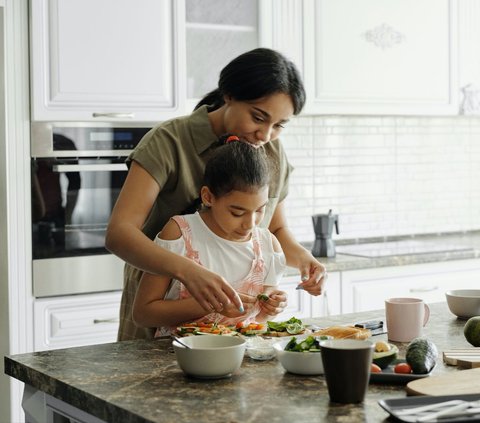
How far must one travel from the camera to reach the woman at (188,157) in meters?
2.27

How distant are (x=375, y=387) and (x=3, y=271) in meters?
2.24

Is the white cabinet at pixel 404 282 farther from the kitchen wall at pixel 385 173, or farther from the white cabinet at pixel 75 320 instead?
the white cabinet at pixel 75 320

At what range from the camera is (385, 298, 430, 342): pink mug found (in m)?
2.15

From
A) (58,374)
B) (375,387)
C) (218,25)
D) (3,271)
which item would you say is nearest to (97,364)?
(58,374)

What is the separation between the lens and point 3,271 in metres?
3.61

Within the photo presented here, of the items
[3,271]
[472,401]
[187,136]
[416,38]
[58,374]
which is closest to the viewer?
[472,401]

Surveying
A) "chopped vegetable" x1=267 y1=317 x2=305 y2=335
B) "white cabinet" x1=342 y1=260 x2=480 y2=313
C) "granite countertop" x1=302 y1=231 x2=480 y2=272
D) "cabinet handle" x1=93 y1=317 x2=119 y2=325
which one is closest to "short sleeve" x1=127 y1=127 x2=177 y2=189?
"chopped vegetable" x1=267 y1=317 x2=305 y2=335

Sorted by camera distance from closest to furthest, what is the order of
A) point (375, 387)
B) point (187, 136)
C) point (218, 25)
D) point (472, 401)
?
point (472, 401)
point (375, 387)
point (187, 136)
point (218, 25)

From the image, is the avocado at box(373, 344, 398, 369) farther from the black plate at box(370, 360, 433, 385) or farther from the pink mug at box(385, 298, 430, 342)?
the pink mug at box(385, 298, 430, 342)

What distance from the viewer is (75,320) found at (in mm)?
3711

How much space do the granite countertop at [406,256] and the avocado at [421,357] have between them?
2186mm

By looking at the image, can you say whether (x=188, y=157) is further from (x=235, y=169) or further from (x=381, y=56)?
(x=381, y=56)

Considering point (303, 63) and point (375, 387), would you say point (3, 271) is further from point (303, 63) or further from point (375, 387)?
point (375, 387)

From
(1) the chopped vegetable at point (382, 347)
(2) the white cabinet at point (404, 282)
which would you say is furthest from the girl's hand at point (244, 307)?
(2) the white cabinet at point (404, 282)
